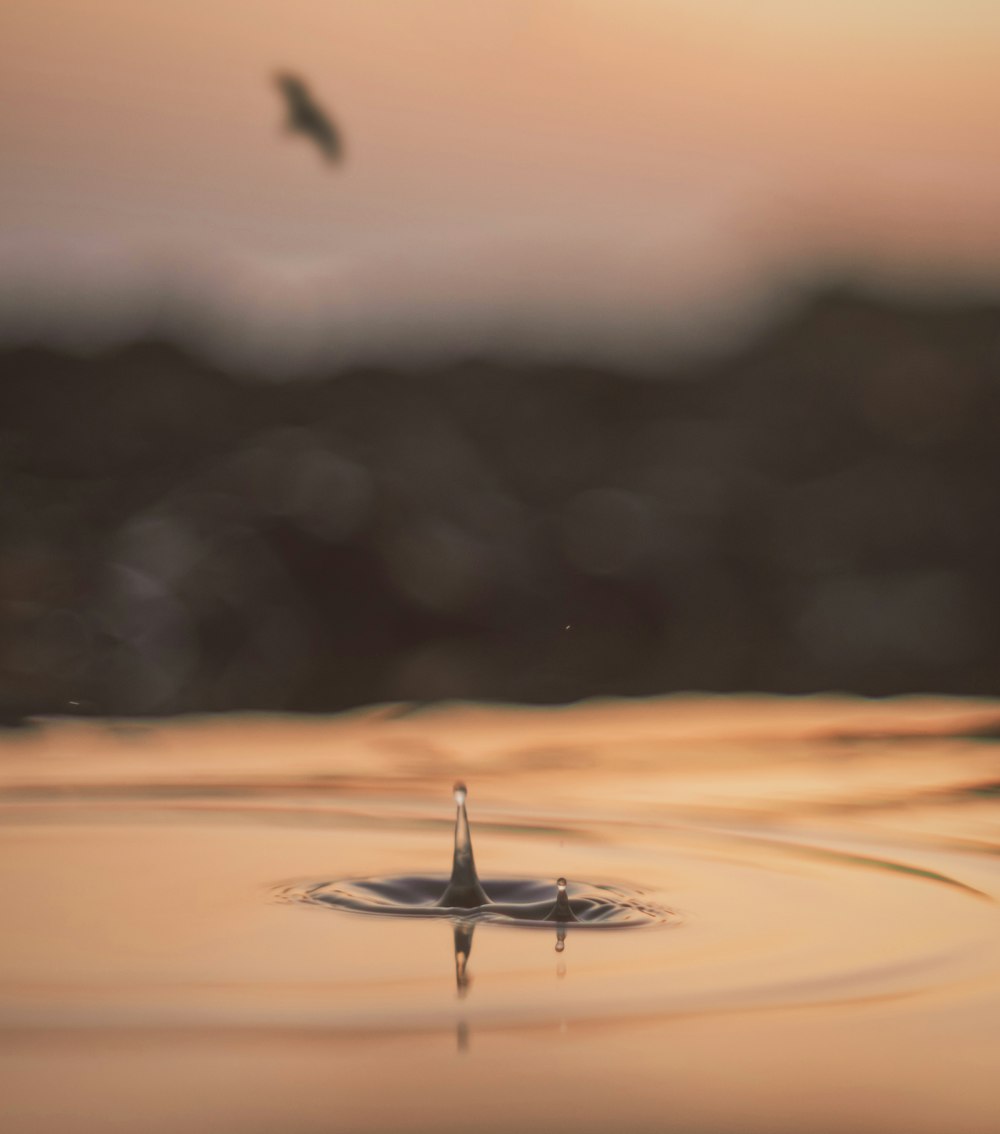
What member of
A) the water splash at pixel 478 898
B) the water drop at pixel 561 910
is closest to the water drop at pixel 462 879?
the water splash at pixel 478 898

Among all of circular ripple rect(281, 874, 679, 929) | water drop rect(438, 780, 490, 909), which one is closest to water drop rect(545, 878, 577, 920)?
circular ripple rect(281, 874, 679, 929)

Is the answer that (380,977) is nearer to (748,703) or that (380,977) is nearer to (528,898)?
(528,898)

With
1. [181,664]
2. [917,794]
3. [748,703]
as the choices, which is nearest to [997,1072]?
[917,794]

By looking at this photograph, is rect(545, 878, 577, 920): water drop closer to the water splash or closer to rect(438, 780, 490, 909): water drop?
the water splash

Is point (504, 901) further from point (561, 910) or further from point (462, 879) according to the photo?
point (561, 910)

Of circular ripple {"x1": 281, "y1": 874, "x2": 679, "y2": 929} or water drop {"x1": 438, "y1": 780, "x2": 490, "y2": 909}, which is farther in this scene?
water drop {"x1": 438, "y1": 780, "x2": 490, "y2": 909}

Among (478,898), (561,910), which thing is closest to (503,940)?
(561,910)
